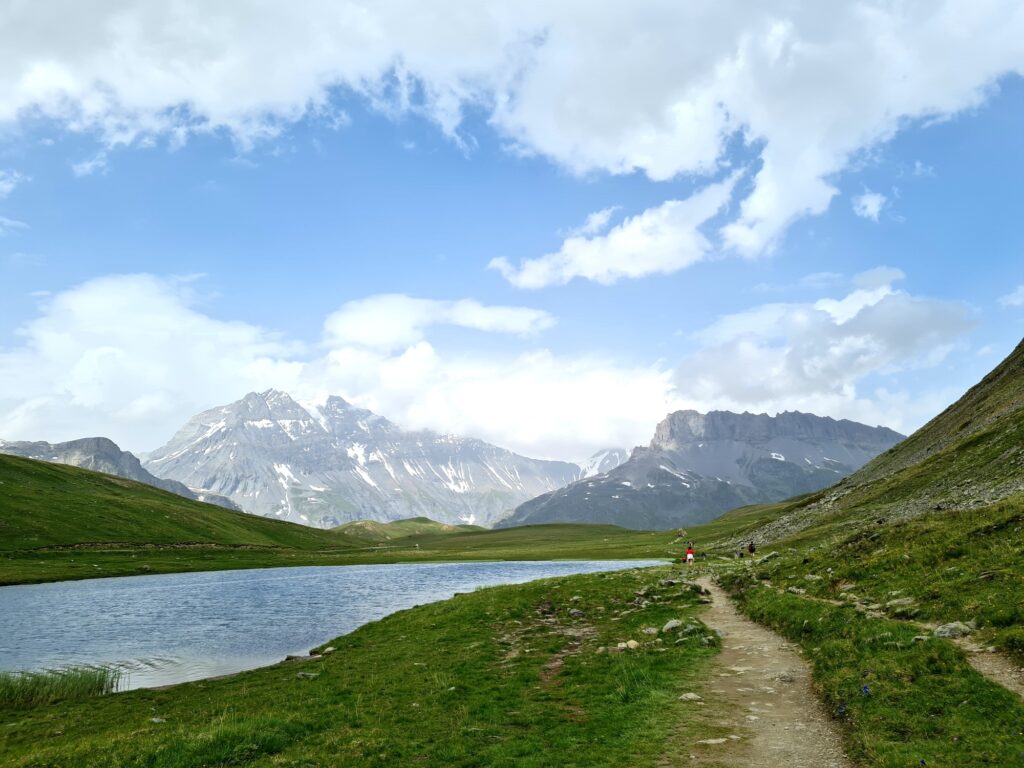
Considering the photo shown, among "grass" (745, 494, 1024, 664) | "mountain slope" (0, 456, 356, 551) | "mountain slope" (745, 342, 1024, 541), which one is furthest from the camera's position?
"mountain slope" (0, 456, 356, 551)

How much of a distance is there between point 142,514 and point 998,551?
203 m

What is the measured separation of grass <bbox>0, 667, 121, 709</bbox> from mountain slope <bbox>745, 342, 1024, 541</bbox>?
57818 millimetres

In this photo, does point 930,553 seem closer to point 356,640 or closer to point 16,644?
point 356,640

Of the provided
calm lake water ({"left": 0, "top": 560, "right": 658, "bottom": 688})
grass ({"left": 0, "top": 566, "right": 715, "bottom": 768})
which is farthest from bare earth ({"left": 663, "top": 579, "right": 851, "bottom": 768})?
calm lake water ({"left": 0, "top": 560, "right": 658, "bottom": 688})

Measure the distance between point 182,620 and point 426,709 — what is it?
160ft

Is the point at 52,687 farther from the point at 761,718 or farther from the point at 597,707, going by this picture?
the point at 761,718

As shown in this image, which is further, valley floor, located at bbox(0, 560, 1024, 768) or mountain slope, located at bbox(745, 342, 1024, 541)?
mountain slope, located at bbox(745, 342, 1024, 541)

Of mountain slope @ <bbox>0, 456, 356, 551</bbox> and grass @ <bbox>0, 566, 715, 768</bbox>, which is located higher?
mountain slope @ <bbox>0, 456, 356, 551</bbox>

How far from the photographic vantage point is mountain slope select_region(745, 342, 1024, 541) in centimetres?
5644

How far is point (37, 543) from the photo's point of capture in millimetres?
125375

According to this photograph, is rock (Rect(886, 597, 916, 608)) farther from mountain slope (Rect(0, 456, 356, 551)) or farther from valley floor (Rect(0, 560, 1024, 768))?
mountain slope (Rect(0, 456, 356, 551))

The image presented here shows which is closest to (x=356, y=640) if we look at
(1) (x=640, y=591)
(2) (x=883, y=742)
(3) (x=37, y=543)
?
(1) (x=640, y=591)

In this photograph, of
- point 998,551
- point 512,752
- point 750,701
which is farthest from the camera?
point 998,551

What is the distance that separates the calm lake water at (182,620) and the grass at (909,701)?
3466cm
